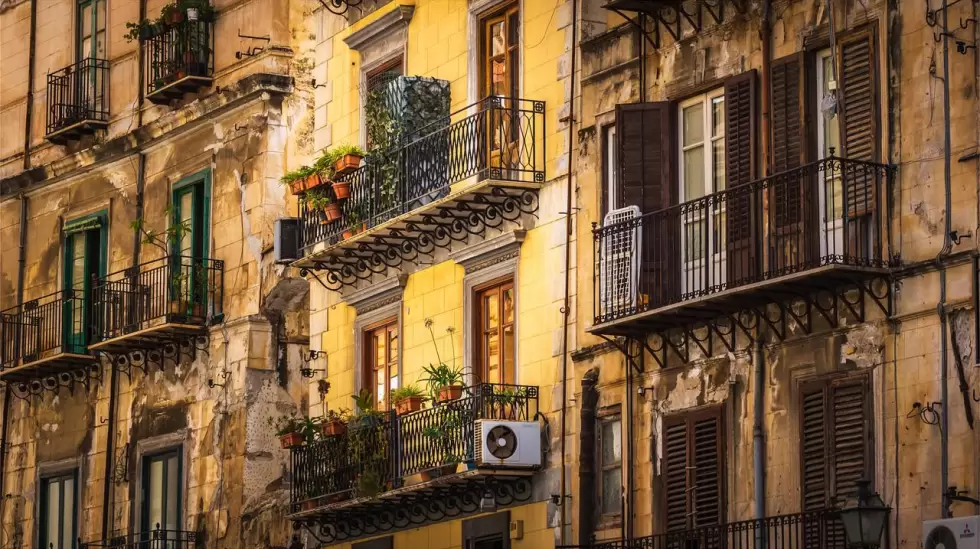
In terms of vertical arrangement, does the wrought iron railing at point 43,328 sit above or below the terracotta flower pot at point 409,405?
above

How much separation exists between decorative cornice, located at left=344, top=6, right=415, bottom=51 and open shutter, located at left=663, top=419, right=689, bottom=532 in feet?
26.9

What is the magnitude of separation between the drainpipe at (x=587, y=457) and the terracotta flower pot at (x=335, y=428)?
4.62 metres

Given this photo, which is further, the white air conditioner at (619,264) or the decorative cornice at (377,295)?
the decorative cornice at (377,295)

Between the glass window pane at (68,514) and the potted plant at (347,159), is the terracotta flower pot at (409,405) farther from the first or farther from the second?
the glass window pane at (68,514)

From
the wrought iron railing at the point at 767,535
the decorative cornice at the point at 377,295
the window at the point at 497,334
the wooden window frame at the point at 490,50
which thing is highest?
the wooden window frame at the point at 490,50

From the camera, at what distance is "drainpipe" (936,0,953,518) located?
22688mm

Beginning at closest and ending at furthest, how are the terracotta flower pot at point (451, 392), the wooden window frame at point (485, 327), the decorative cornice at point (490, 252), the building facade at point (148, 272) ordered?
the terracotta flower pot at point (451, 392), the decorative cornice at point (490, 252), the wooden window frame at point (485, 327), the building facade at point (148, 272)

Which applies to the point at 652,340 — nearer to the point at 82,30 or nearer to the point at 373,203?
the point at 373,203

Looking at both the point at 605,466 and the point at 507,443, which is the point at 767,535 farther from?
the point at 507,443

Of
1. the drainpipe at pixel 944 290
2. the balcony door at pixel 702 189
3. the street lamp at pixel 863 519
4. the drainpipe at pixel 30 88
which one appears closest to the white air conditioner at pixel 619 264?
the balcony door at pixel 702 189

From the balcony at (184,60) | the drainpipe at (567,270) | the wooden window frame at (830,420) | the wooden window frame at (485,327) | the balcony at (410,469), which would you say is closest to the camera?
the wooden window frame at (830,420)

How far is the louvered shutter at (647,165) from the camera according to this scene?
87.5 feet

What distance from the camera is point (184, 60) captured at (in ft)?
121

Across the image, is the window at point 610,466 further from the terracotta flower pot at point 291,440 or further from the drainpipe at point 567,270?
the terracotta flower pot at point 291,440
